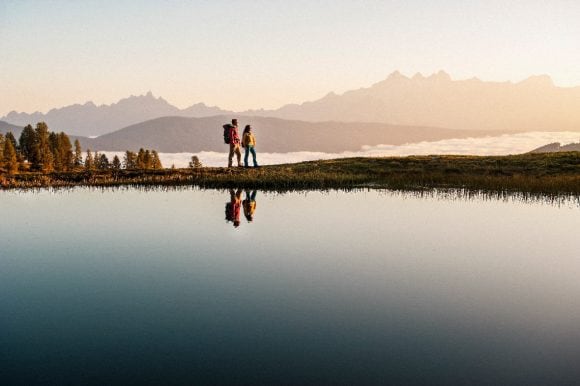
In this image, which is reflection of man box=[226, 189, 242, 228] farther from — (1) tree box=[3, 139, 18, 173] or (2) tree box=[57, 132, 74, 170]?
(2) tree box=[57, 132, 74, 170]

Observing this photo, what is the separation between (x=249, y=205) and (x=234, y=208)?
55.9 inches

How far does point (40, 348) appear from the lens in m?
8.17

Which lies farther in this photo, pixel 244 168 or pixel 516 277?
pixel 244 168

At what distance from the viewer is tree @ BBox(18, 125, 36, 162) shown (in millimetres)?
79625

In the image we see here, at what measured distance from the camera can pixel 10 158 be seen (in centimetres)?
6544

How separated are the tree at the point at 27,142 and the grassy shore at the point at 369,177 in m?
40.6

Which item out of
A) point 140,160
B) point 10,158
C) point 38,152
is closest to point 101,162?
point 140,160

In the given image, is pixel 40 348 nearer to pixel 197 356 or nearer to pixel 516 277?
pixel 197 356

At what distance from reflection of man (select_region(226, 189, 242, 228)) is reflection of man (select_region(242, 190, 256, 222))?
36cm

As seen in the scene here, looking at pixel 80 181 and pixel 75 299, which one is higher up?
pixel 80 181

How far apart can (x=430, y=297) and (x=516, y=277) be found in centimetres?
326

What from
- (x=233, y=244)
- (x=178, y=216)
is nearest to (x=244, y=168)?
(x=178, y=216)

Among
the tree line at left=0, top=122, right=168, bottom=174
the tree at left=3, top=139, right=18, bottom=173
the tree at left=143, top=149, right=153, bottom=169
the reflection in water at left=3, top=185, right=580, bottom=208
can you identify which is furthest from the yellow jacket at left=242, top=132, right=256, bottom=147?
the tree at left=143, top=149, right=153, bottom=169

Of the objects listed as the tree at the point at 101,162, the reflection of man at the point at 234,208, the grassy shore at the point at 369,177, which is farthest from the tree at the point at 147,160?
the reflection of man at the point at 234,208
